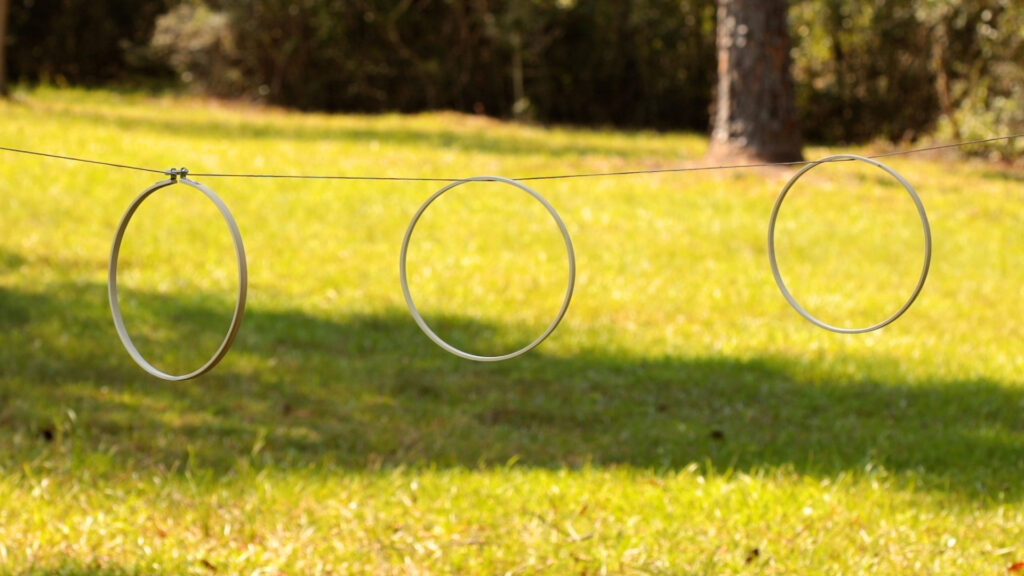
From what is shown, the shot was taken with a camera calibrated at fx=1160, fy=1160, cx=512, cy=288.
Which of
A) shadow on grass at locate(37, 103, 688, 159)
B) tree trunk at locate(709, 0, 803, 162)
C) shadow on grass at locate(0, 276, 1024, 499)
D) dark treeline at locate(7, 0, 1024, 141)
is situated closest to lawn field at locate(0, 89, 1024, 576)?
shadow on grass at locate(0, 276, 1024, 499)

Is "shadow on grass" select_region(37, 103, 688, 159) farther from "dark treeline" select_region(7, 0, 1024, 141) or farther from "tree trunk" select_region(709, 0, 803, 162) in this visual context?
"dark treeline" select_region(7, 0, 1024, 141)

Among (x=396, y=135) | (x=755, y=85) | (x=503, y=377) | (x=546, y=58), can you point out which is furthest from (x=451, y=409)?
(x=546, y=58)

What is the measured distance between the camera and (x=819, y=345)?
732 cm

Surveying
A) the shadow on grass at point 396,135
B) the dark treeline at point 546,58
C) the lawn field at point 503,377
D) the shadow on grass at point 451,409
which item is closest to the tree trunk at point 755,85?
the lawn field at point 503,377

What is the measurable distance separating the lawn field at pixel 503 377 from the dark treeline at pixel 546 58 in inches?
218

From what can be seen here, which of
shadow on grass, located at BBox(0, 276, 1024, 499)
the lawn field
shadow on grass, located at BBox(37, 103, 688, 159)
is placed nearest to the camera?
the lawn field

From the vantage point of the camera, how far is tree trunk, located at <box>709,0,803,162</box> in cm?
1163

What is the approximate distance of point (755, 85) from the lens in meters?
12.0

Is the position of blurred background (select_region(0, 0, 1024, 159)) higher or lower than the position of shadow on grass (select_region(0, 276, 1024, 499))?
higher

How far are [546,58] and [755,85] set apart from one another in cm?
704

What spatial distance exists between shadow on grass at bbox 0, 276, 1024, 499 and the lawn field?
3cm

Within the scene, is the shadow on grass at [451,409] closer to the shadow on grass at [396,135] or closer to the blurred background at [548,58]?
the shadow on grass at [396,135]

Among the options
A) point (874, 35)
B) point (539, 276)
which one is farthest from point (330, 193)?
point (874, 35)

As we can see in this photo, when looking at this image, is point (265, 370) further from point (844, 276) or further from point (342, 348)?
point (844, 276)
